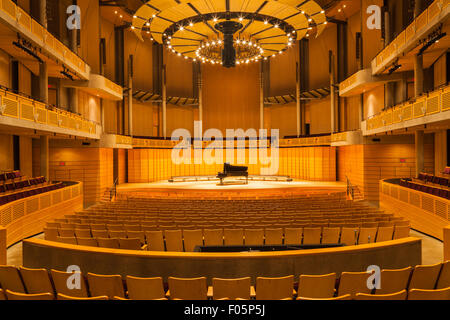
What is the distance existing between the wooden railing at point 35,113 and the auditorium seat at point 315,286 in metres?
9.59

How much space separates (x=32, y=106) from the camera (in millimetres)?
10727

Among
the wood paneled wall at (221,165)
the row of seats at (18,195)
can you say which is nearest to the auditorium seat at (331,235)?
the row of seats at (18,195)

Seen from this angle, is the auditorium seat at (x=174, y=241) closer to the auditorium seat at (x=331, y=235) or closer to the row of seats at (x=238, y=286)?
the row of seats at (x=238, y=286)

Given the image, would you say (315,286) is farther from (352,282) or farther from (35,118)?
(35,118)

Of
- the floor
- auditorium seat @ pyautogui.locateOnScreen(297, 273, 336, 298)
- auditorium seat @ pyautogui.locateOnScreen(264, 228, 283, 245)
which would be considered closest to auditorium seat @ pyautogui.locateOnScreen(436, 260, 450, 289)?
auditorium seat @ pyautogui.locateOnScreen(297, 273, 336, 298)

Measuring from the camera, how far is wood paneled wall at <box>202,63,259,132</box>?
29406 millimetres

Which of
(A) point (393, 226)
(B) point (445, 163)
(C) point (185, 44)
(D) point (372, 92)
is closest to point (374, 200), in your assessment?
(B) point (445, 163)

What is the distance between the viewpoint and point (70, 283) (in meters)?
3.60

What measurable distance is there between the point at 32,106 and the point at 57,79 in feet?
22.6

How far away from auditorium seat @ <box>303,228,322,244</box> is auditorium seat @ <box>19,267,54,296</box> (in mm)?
4304

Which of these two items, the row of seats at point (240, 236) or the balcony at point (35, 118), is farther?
the balcony at point (35, 118)

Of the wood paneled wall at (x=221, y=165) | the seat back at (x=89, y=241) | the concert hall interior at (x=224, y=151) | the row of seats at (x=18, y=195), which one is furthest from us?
the wood paneled wall at (x=221, y=165)

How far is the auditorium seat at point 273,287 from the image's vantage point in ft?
10.8

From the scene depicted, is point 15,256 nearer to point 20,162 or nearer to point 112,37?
point 20,162
